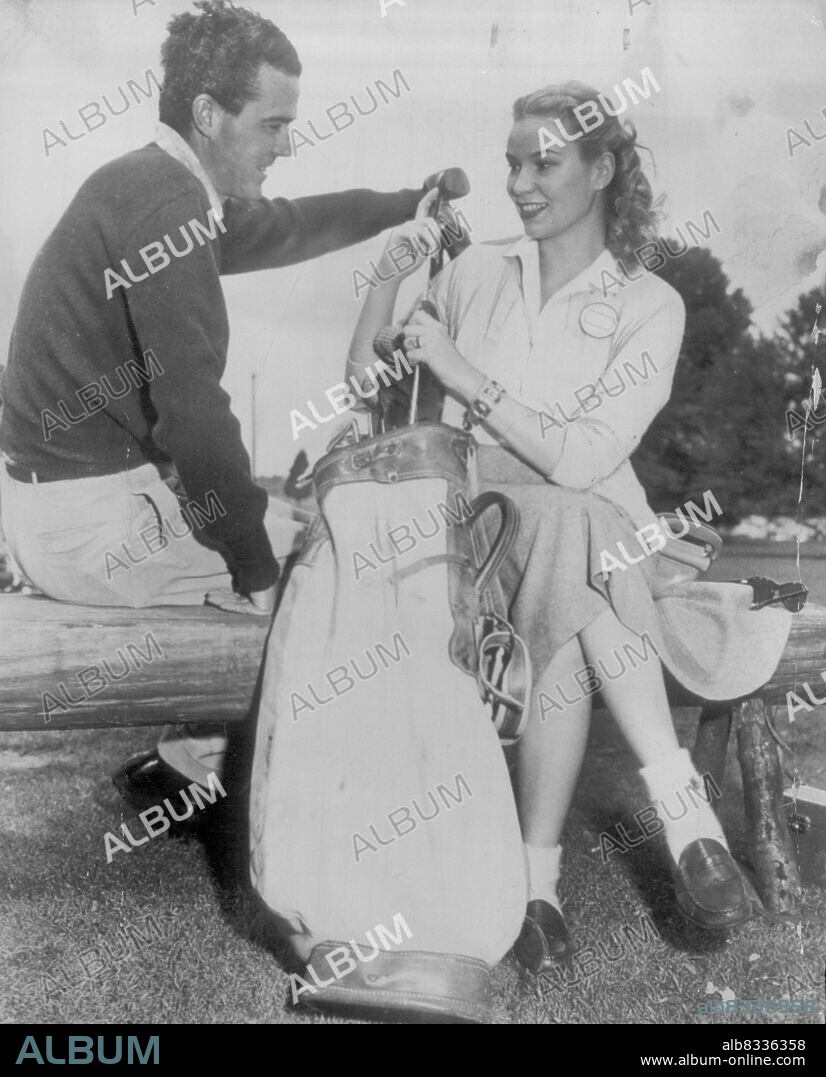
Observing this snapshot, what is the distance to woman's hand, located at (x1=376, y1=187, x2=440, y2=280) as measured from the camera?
227 centimetres

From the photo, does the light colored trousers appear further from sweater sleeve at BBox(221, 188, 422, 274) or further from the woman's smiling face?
the woman's smiling face

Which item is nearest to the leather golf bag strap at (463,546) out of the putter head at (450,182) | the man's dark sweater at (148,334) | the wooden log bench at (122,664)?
the man's dark sweater at (148,334)

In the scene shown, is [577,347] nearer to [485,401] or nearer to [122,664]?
[485,401]

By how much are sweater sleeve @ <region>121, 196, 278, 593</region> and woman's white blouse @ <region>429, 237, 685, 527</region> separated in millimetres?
476

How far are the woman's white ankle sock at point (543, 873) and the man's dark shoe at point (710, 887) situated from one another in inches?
9.9

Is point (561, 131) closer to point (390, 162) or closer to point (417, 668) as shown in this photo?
point (390, 162)

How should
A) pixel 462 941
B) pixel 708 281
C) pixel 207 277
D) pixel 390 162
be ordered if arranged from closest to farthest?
1. pixel 462 941
2. pixel 207 277
3. pixel 390 162
4. pixel 708 281

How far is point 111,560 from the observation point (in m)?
2.17

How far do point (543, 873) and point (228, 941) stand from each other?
671 millimetres

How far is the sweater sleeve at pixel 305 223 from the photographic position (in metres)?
2.25
